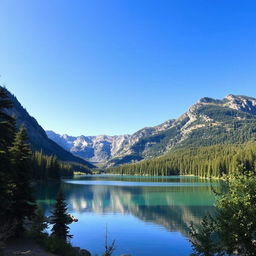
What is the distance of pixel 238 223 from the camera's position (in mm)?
17016

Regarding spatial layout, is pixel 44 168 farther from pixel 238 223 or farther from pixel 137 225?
pixel 238 223

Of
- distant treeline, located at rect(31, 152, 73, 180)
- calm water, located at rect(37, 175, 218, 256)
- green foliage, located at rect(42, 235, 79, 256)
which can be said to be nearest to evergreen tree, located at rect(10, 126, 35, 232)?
green foliage, located at rect(42, 235, 79, 256)

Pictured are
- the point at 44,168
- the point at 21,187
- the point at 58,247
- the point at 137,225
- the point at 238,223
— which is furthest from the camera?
the point at 44,168

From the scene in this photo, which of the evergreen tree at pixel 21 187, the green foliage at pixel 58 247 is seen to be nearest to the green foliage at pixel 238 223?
the green foliage at pixel 58 247

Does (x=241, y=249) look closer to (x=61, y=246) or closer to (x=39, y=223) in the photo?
(x=61, y=246)

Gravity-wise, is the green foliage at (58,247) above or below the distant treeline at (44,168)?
below

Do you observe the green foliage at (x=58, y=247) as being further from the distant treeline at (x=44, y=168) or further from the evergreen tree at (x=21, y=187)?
the distant treeline at (x=44, y=168)

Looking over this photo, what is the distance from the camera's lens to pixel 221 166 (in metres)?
178

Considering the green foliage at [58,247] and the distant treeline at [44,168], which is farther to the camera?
the distant treeline at [44,168]

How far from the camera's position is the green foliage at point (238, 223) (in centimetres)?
1691

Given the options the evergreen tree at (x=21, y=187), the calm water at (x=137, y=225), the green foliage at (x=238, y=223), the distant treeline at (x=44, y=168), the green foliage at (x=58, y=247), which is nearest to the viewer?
the green foliage at (x=238, y=223)

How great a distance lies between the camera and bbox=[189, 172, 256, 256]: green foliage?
1691 centimetres

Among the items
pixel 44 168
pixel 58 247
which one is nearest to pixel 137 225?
pixel 58 247

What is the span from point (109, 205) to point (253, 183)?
57595mm
